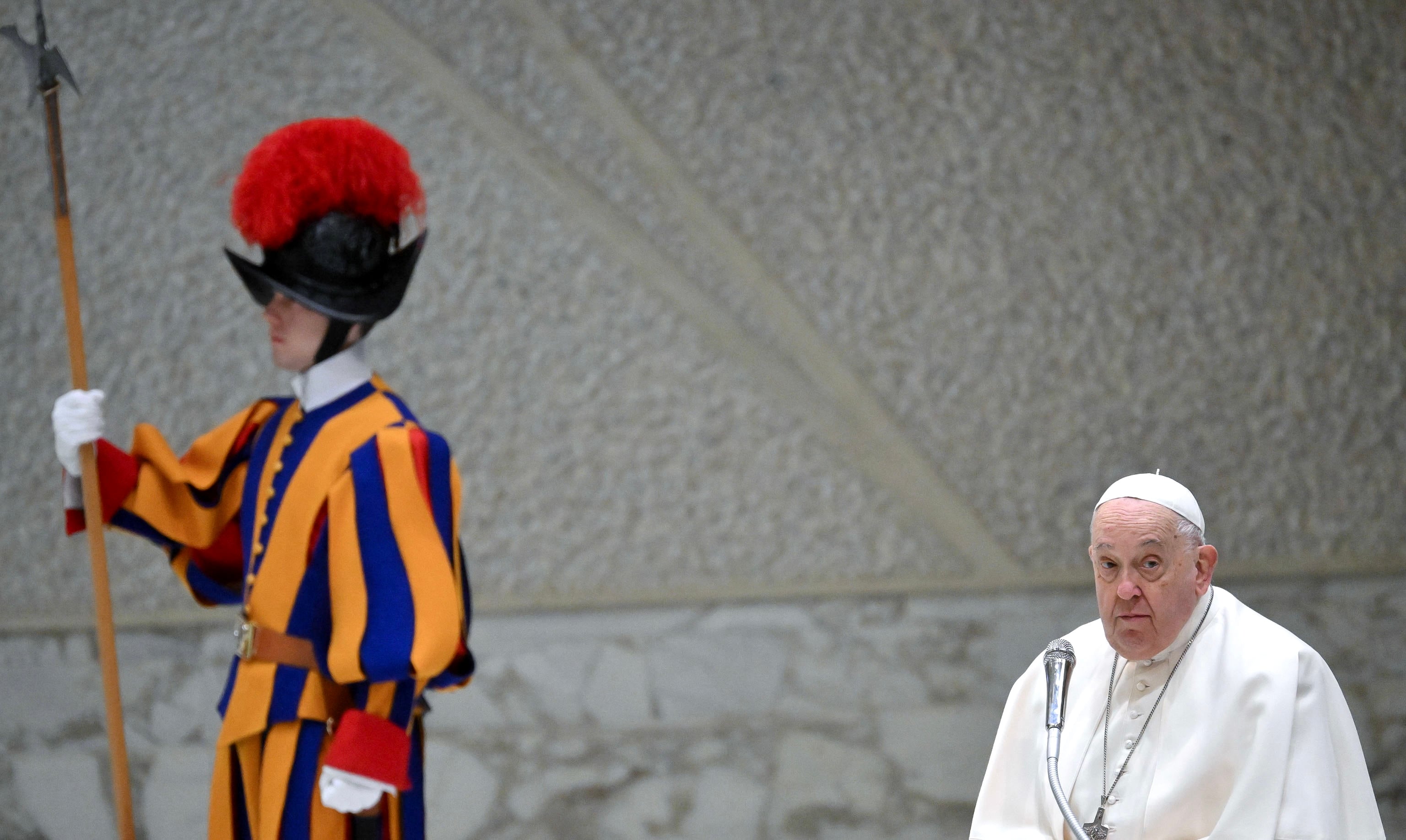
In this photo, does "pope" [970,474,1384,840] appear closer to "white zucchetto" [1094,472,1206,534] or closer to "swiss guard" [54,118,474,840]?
"white zucchetto" [1094,472,1206,534]

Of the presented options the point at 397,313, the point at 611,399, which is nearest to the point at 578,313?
the point at 611,399

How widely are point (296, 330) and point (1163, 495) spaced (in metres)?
1.35

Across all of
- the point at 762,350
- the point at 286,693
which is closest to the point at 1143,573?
the point at 286,693

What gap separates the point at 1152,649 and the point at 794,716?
1652 mm

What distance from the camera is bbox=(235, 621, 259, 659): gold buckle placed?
212cm

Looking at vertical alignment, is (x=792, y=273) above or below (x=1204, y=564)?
above

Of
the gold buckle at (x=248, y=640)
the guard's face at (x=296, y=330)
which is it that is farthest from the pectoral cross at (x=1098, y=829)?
the guard's face at (x=296, y=330)

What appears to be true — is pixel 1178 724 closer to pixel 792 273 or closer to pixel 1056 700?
pixel 1056 700

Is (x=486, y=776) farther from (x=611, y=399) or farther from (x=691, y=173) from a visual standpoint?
(x=691, y=173)

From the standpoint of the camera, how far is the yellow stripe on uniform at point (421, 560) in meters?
2.02

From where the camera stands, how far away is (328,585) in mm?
2143

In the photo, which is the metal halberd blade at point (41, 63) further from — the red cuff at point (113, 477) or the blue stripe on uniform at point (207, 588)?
the blue stripe on uniform at point (207, 588)

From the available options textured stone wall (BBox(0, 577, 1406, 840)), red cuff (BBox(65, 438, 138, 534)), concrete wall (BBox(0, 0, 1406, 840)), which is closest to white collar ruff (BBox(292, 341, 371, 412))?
red cuff (BBox(65, 438, 138, 534))

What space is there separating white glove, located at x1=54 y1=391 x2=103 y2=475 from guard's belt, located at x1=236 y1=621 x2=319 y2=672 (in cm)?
39
